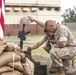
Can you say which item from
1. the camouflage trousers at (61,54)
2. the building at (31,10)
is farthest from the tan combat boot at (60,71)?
the building at (31,10)

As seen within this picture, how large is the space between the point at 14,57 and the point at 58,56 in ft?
3.94

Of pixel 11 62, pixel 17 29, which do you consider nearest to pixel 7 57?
pixel 11 62

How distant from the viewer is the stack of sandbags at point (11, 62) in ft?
14.7

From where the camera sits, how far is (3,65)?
4508 mm

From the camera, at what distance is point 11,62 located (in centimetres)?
454

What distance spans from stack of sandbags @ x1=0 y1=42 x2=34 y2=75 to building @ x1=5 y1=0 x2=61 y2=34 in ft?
93.5

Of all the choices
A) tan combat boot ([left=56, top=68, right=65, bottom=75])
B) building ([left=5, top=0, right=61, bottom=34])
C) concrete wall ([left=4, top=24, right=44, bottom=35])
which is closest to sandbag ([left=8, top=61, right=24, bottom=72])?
tan combat boot ([left=56, top=68, right=65, bottom=75])

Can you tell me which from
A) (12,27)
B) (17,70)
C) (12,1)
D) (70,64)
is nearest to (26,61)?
(17,70)

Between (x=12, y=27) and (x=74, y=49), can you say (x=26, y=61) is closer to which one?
(x=74, y=49)

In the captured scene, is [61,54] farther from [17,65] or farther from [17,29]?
[17,29]

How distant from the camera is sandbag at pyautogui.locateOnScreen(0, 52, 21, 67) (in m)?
4.47

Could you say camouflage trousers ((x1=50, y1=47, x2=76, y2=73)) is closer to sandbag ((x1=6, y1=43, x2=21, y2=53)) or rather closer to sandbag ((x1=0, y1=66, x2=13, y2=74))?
sandbag ((x1=6, y1=43, x2=21, y2=53))

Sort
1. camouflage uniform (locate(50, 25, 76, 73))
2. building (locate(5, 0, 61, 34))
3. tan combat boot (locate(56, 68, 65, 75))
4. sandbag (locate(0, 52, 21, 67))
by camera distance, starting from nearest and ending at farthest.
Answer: sandbag (locate(0, 52, 21, 67)) < camouflage uniform (locate(50, 25, 76, 73)) < tan combat boot (locate(56, 68, 65, 75)) < building (locate(5, 0, 61, 34))

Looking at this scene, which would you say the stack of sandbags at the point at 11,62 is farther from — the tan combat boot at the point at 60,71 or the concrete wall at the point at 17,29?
the concrete wall at the point at 17,29
